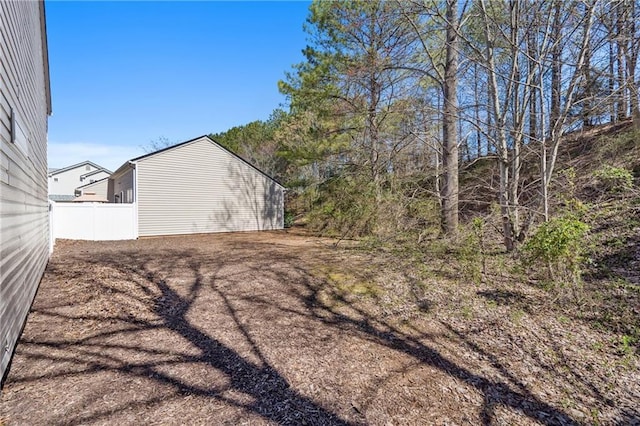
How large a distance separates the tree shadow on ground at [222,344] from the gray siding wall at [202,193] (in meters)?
7.07

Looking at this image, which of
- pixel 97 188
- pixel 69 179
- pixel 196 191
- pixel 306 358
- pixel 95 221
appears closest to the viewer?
pixel 306 358

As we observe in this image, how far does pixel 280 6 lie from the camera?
10.2m

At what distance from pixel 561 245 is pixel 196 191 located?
42.6 ft

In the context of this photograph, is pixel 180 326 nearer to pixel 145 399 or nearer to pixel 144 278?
pixel 145 399

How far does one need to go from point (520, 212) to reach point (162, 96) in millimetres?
15274

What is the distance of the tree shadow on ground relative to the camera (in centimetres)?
241

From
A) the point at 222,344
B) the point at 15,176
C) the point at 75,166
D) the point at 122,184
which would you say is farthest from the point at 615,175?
the point at 75,166

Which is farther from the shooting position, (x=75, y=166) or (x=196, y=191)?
(x=75, y=166)

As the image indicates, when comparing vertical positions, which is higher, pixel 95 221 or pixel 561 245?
pixel 95 221

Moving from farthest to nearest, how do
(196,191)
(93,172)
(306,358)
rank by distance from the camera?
(93,172), (196,191), (306,358)

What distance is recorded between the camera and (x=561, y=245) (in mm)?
4078

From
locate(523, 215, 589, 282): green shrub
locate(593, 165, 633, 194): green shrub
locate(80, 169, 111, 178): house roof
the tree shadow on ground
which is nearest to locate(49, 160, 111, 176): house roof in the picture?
locate(80, 169, 111, 178): house roof

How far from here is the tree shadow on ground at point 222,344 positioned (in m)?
2.41

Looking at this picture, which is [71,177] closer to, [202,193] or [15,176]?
[202,193]
